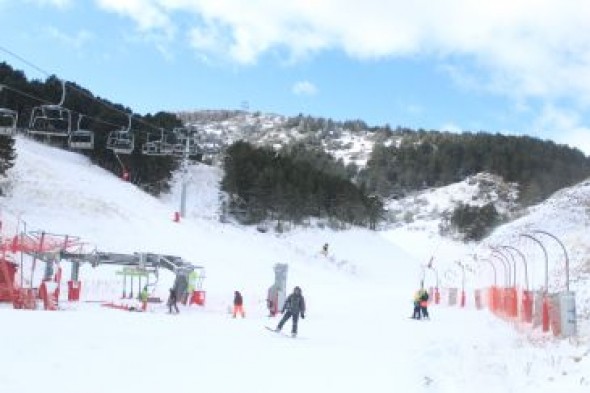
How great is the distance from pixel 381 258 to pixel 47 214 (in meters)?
37.1

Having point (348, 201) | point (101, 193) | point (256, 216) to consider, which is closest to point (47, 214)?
point (101, 193)

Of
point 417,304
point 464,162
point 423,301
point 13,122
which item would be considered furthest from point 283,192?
point 464,162

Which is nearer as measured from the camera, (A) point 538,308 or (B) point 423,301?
(A) point 538,308

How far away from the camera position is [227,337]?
2192 cm

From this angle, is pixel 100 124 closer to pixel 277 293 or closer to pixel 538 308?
pixel 277 293

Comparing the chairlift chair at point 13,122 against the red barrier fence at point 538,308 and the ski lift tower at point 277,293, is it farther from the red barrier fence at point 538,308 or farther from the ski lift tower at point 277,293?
the red barrier fence at point 538,308

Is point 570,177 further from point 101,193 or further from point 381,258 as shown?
point 101,193

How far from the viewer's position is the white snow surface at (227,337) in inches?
548

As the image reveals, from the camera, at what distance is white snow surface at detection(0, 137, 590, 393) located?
45.7 feet

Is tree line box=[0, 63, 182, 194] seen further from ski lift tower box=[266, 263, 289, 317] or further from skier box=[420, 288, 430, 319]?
skier box=[420, 288, 430, 319]

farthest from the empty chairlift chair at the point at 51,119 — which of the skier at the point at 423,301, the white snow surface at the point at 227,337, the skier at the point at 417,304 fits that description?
the skier at the point at 423,301

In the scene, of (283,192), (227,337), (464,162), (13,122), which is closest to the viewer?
(227,337)

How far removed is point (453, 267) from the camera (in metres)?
86.4

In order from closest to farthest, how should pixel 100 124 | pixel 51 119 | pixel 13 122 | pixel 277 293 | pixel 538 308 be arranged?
pixel 538 308 < pixel 13 122 < pixel 51 119 < pixel 277 293 < pixel 100 124
